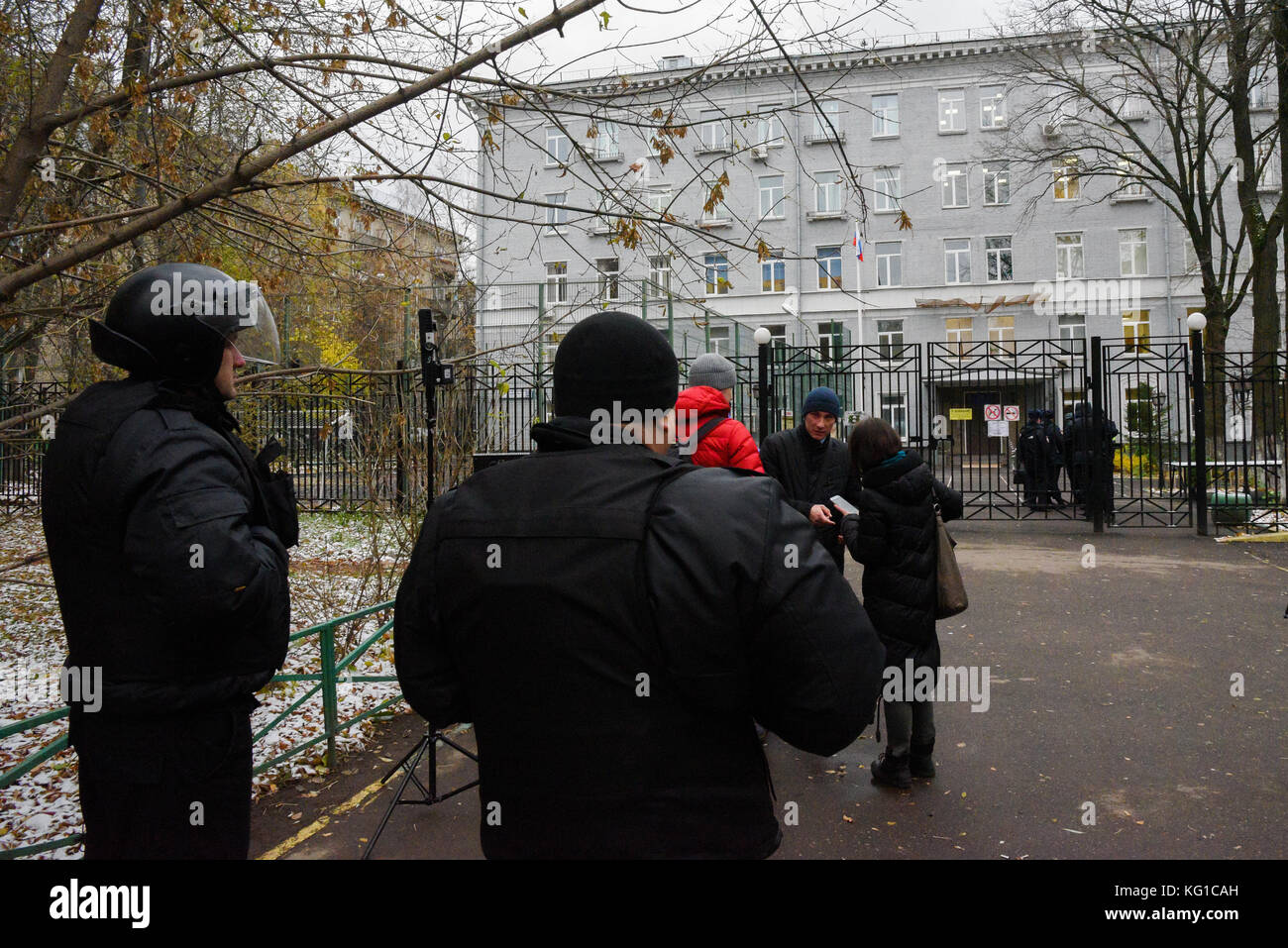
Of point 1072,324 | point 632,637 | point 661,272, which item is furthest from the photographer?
point 1072,324

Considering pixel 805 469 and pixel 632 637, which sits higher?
pixel 805 469

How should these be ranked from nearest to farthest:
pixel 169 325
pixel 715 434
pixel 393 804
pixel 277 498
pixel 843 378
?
pixel 169 325 → pixel 277 498 → pixel 393 804 → pixel 715 434 → pixel 843 378

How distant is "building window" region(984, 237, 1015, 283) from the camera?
34.9 metres

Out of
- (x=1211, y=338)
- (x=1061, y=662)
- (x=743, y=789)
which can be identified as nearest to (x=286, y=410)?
(x=1061, y=662)

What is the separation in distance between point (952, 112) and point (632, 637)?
127ft

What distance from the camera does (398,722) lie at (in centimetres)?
607

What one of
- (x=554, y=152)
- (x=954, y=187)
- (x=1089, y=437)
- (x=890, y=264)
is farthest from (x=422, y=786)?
(x=954, y=187)

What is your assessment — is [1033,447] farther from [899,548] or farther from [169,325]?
[169,325]

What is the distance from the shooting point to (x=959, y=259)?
3528 centimetres

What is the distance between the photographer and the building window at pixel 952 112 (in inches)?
1375

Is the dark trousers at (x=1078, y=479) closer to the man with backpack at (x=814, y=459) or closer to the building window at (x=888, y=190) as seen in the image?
the building window at (x=888, y=190)

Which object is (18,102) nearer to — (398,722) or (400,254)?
(400,254)

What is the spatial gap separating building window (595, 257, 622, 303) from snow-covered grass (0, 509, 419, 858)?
318 cm
